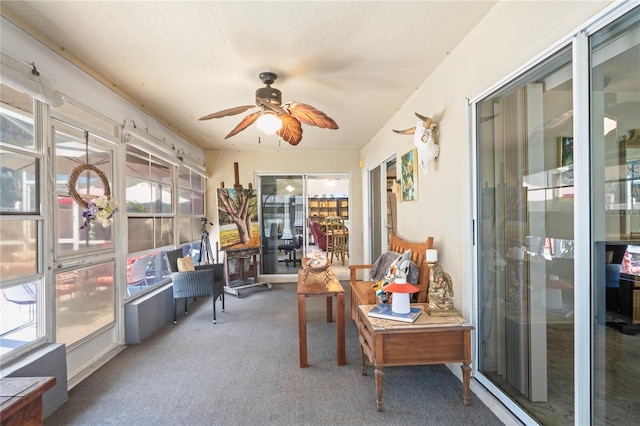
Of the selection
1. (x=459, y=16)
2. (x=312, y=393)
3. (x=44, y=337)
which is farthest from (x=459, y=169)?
(x=44, y=337)

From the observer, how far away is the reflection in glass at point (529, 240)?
1.43m

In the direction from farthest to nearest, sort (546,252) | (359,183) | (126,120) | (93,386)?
(359,183)
(126,120)
(93,386)
(546,252)

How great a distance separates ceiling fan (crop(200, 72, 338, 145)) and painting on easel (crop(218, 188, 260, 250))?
2.57 m

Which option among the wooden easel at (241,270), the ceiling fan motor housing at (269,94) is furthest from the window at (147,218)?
the ceiling fan motor housing at (269,94)

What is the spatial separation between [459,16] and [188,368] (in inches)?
137

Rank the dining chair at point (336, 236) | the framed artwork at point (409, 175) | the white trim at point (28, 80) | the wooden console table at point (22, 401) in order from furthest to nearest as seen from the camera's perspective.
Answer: the dining chair at point (336, 236) < the framed artwork at point (409, 175) < the white trim at point (28, 80) < the wooden console table at point (22, 401)

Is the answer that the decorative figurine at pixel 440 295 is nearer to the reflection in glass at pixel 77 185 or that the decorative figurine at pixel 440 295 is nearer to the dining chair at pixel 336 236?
the reflection in glass at pixel 77 185

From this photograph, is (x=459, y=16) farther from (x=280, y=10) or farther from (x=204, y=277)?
(x=204, y=277)

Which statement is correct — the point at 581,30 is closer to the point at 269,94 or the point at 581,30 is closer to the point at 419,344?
the point at 419,344

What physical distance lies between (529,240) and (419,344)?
3.13 ft

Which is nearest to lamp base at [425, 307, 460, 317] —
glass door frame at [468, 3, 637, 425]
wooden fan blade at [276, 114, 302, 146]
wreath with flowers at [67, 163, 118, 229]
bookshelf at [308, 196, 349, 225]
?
glass door frame at [468, 3, 637, 425]

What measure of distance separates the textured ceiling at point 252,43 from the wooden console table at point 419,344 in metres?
2.10

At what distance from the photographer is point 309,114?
254 centimetres

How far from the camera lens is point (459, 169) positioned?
2.21 meters
